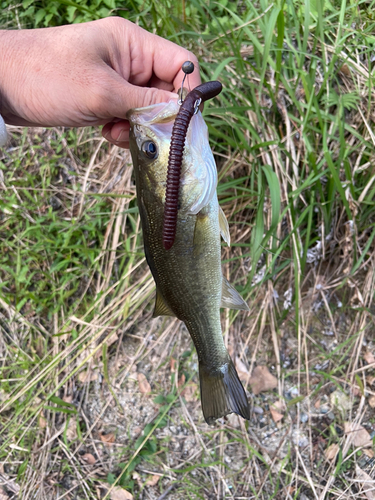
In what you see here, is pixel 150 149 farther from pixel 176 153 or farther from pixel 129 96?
pixel 129 96

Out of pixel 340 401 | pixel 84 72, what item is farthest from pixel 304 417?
pixel 84 72

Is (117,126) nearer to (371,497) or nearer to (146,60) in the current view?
(146,60)

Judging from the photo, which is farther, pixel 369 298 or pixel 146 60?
pixel 369 298

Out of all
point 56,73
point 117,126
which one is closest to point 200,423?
point 117,126

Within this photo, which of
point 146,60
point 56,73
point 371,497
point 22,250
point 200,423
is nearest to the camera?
point 56,73

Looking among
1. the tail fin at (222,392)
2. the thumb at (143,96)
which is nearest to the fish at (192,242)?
the tail fin at (222,392)

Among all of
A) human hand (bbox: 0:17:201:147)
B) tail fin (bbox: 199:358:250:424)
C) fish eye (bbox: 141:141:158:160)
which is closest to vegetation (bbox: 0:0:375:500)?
human hand (bbox: 0:17:201:147)

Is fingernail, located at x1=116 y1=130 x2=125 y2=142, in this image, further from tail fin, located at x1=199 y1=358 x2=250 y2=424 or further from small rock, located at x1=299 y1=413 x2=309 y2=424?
small rock, located at x1=299 y1=413 x2=309 y2=424
